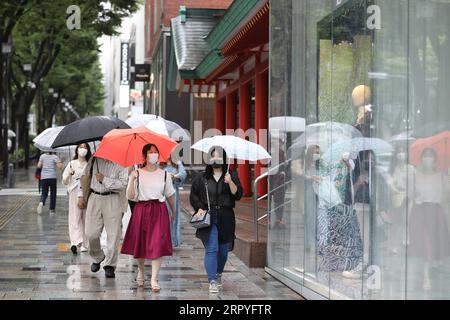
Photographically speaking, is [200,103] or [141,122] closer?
[141,122]

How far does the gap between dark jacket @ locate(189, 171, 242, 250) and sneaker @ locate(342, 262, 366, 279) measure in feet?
6.04

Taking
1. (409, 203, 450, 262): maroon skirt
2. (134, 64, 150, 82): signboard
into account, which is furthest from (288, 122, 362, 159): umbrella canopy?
(134, 64, 150, 82): signboard

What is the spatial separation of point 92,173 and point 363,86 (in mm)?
4131

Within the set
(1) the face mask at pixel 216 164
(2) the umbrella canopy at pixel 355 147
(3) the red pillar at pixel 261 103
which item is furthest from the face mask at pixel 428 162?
(3) the red pillar at pixel 261 103

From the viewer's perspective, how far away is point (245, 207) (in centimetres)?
1977

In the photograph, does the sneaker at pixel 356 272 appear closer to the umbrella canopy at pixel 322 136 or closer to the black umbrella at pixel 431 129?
the umbrella canopy at pixel 322 136

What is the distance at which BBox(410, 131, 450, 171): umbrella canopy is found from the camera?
6109 millimetres

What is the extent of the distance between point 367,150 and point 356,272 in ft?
3.91

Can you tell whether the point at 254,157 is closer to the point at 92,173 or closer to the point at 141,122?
the point at 92,173

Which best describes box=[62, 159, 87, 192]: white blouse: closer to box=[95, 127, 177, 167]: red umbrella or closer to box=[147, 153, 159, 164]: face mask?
box=[95, 127, 177, 167]: red umbrella

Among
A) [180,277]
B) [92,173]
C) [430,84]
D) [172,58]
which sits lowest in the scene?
[180,277]

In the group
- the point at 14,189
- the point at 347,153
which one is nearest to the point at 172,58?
the point at 14,189

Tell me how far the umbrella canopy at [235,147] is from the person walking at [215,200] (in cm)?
63

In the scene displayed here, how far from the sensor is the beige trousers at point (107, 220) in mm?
10227
